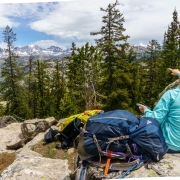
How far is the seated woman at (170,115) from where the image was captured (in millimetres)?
3373

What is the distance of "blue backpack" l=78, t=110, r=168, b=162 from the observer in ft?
11.1

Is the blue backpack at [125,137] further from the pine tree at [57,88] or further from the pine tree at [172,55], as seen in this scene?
the pine tree at [57,88]

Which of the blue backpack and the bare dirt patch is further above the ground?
the blue backpack

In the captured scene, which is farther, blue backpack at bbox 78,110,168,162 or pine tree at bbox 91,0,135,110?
pine tree at bbox 91,0,135,110

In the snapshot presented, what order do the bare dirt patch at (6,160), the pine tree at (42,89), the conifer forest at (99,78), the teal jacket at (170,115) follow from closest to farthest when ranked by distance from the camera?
the teal jacket at (170,115) → the bare dirt patch at (6,160) → the conifer forest at (99,78) → the pine tree at (42,89)

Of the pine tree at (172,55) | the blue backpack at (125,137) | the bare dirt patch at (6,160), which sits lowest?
→ the bare dirt patch at (6,160)

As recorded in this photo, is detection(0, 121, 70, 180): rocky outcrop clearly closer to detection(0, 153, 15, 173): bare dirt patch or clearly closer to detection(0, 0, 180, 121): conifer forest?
detection(0, 153, 15, 173): bare dirt patch

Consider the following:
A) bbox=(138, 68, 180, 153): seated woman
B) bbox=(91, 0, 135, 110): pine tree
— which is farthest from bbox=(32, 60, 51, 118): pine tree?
bbox=(138, 68, 180, 153): seated woman

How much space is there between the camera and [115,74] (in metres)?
21.8

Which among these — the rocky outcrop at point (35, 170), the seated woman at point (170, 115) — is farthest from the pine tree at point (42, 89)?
the seated woman at point (170, 115)

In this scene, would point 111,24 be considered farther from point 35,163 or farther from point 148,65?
point 35,163

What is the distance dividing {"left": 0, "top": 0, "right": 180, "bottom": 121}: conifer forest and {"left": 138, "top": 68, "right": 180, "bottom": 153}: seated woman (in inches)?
415

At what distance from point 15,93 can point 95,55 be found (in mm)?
14726

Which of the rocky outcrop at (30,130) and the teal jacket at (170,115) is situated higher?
the teal jacket at (170,115)
